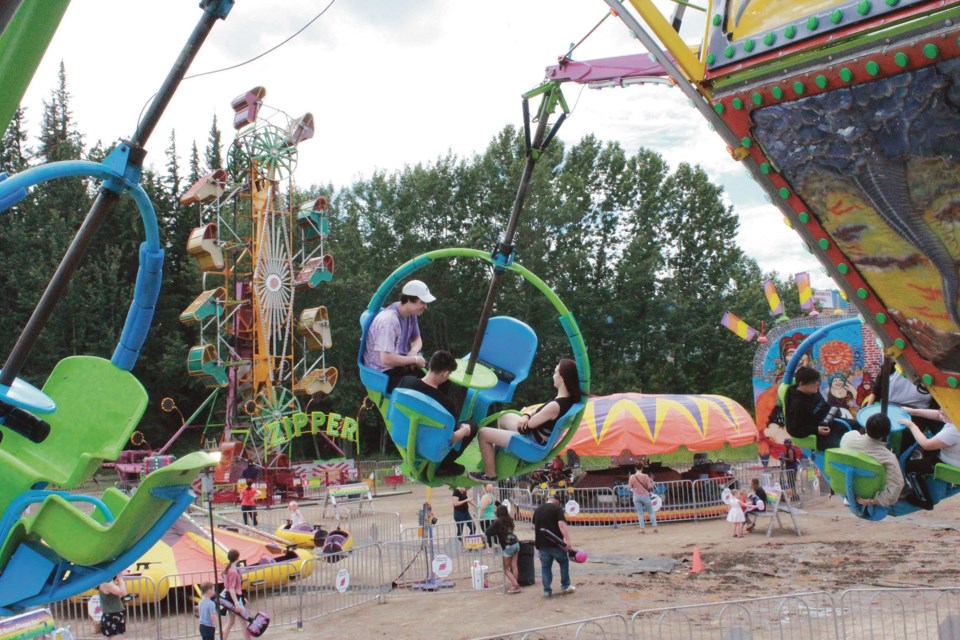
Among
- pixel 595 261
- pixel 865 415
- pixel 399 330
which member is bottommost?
pixel 865 415

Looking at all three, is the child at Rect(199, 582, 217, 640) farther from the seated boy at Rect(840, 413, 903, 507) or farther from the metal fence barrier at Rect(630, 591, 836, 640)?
Result: the seated boy at Rect(840, 413, 903, 507)

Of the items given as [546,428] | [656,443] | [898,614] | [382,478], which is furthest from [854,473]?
[382,478]

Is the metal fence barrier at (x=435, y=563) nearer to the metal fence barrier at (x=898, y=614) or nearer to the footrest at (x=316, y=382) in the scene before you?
the metal fence barrier at (x=898, y=614)

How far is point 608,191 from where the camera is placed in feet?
124

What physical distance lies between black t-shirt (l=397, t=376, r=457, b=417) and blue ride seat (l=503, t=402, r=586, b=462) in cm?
45

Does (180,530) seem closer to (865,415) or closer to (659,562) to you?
(659,562)

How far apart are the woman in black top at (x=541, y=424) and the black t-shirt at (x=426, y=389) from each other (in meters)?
0.37

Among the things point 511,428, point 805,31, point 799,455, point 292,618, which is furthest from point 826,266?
point 799,455

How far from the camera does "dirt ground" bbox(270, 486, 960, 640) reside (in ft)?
30.5

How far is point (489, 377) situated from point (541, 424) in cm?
40

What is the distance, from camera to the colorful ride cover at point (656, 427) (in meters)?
16.1

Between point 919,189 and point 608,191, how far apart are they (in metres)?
35.2

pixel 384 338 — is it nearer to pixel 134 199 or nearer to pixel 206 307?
pixel 134 199

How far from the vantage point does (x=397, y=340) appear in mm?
4902
